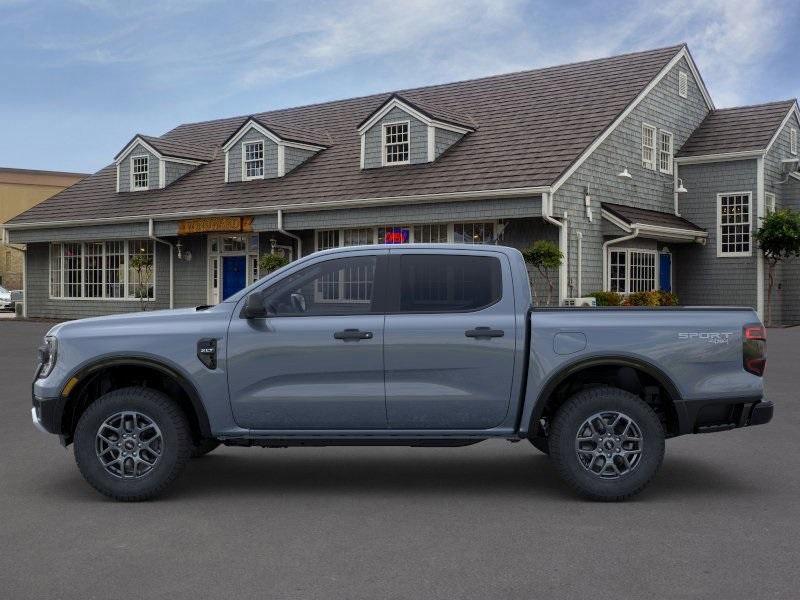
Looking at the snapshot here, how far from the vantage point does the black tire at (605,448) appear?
6578 mm

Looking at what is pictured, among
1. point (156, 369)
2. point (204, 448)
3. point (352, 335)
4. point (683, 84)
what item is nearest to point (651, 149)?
point (683, 84)

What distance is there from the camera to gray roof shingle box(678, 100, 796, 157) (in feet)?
89.8

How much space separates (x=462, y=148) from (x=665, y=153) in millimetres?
6501

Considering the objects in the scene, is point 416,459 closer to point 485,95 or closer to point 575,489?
point 575,489

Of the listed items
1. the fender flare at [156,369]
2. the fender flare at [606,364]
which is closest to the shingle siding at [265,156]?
the fender flare at [156,369]

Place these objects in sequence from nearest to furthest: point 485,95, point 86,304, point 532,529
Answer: point 532,529, point 485,95, point 86,304

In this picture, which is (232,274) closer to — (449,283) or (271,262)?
(271,262)

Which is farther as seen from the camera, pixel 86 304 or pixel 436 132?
pixel 86 304

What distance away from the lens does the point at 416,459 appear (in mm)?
8211

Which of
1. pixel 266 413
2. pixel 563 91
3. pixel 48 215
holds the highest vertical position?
pixel 563 91

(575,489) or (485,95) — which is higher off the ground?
(485,95)

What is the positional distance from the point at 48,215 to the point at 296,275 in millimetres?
29093

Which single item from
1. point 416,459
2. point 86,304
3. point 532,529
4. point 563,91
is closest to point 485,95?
point 563,91

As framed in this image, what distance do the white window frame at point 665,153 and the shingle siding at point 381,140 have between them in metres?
7.12
